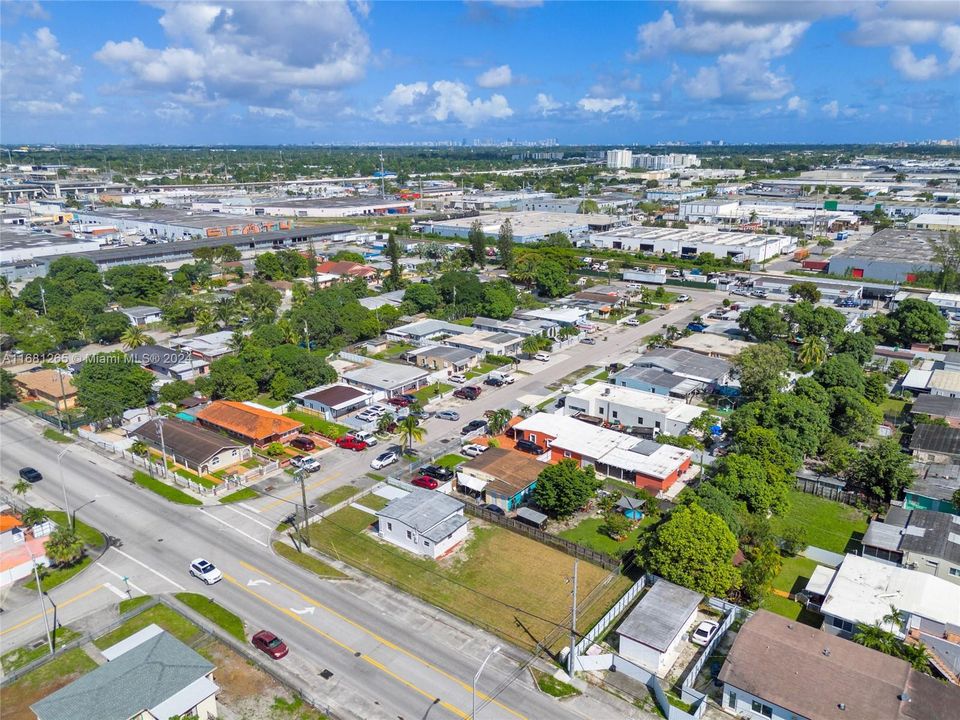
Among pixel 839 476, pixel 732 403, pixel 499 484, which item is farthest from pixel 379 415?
pixel 839 476

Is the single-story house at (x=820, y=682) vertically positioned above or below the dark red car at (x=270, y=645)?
above

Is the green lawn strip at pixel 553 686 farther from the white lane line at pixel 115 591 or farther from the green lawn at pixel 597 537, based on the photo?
the white lane line at pixel 115 591

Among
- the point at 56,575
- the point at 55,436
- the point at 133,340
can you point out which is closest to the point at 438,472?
the point at 56,575

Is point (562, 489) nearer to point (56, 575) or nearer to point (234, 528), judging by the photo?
point (234, 528)

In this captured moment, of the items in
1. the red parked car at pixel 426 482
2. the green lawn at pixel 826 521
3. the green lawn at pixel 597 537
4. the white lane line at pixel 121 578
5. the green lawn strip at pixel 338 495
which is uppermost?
the red parked car at pixel 426 482

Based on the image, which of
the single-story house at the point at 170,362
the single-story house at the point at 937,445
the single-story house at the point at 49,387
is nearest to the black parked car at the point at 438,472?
the single-story house at the point at 170,362

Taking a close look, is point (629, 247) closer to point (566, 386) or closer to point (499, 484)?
point (566, 386)
